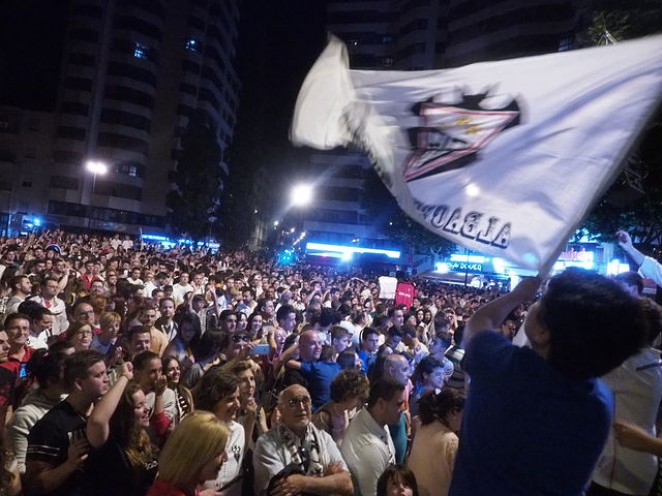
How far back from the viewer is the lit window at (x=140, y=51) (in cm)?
6256

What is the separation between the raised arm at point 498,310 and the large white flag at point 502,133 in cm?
A: 15

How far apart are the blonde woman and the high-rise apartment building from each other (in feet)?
192

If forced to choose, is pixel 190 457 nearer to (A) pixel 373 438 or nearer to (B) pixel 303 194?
(A) pixel 373 438

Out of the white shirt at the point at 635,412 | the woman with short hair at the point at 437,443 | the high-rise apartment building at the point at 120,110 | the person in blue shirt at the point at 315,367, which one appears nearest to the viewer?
the white shirt at the point at 635,412

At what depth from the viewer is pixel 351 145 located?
142 inches

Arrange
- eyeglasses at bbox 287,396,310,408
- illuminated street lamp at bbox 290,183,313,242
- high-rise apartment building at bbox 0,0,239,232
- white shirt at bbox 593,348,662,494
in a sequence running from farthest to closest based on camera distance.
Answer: illuminated street lamp at bbox 290,183,313,242, high-rise apartment building at bbox 0,0,239,232, eyeglasses at bbox 287,396,310,408, white shirt at bbox 593,348,662,494

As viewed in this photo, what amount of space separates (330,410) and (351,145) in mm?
2389

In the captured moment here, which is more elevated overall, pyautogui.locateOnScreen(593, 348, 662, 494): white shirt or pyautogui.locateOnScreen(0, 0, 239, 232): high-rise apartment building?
pyautogui.locateOnScreen(0, 0, 239, 232): high-rise apartment building

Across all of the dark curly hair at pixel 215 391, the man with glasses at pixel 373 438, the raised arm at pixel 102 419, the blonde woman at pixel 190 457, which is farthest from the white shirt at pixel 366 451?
the raised arm at pixel 102 419

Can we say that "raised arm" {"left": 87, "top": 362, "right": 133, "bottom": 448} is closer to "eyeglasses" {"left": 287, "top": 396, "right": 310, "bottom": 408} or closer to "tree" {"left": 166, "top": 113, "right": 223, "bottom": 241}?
"eyeglasses" {"left": 287, "top": 396, "right": 310, "bottom": 408}

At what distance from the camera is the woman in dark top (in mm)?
3182

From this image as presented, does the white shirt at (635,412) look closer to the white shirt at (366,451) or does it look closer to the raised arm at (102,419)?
the white shirt at (366,451)

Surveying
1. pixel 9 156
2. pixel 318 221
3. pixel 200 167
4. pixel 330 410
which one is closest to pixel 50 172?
pixel 9 156

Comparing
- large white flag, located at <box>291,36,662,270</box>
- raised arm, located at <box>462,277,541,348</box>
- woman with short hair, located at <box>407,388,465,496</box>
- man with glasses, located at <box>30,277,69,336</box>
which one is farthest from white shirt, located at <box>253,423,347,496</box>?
man with glasses, located at <box>30,277,69,336</box>
